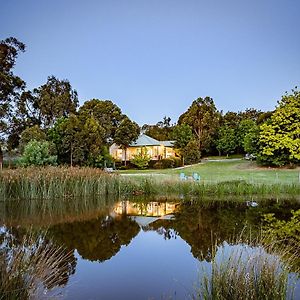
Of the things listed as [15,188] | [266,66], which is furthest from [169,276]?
[266,66]

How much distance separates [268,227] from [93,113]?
32399mm

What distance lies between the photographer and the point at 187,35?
22.8m

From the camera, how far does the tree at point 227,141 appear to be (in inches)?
1618

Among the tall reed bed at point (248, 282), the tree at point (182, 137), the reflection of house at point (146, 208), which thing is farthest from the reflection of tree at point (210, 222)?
the tree at point (182, 137)

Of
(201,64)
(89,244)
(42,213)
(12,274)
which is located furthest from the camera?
(201,64)

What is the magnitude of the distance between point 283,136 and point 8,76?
20898 millimetres

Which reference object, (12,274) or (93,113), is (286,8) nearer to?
(12,274)

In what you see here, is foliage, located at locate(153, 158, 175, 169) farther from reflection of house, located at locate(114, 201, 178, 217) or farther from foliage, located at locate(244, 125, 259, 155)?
reflection of house, located at locate(114, 201, 178, 217)

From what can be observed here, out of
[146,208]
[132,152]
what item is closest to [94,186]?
[146,208]

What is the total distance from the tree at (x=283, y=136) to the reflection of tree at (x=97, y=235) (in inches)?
758

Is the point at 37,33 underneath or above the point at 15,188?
above

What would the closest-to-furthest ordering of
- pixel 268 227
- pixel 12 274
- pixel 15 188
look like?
1. pixel 12 274
2. pixel 268 227
3. pixel 15 188

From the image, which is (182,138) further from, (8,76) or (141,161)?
(8,76)

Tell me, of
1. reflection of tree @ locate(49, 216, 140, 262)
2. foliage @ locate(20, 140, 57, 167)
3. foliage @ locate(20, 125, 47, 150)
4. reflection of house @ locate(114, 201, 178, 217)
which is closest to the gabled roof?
foliage @ locate(20, 125, 47, 150)
